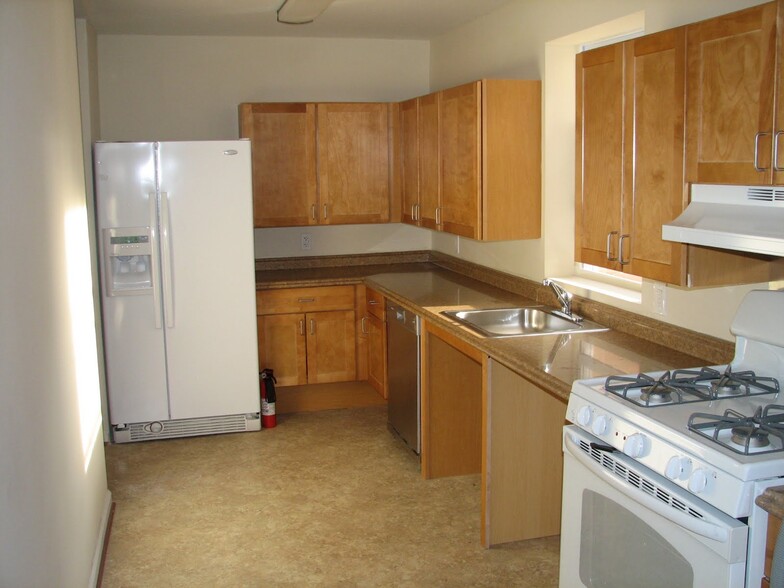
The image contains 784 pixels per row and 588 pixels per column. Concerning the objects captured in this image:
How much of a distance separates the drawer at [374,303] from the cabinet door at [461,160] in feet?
2.56

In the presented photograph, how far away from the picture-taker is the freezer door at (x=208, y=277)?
4715 millimetres

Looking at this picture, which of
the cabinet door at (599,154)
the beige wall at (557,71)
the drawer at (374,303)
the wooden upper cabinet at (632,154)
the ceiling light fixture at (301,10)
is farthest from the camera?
the drawer at (374,303)

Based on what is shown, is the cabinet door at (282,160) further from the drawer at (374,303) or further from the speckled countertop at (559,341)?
the speckled countertop at (559,341)

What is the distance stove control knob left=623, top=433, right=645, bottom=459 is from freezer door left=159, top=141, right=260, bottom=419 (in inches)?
122

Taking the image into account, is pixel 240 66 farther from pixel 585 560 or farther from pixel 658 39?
pixel 585 560

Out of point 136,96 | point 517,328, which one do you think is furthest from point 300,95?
point 517,328

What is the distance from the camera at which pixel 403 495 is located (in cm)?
400

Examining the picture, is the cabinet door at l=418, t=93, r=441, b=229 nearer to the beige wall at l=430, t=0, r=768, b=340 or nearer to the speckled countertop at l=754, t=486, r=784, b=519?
the beige wall at l=430, t=0, r=768, b=340

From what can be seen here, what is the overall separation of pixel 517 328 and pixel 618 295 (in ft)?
1.90

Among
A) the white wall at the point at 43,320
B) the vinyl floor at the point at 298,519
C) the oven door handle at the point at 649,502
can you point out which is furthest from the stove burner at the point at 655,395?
the white wall at the point at 43,320

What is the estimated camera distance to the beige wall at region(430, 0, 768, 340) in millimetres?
2988

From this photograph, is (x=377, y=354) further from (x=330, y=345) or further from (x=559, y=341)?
(x=559, y=341)

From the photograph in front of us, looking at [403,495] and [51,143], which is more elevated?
[51,143]

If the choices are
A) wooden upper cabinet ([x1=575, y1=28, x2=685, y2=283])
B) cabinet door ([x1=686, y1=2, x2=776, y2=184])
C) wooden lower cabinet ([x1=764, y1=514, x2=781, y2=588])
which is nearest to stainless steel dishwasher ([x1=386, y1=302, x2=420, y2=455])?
wooden upper cabinet ([x1=575, y1=28, x2=685, y2=283])
